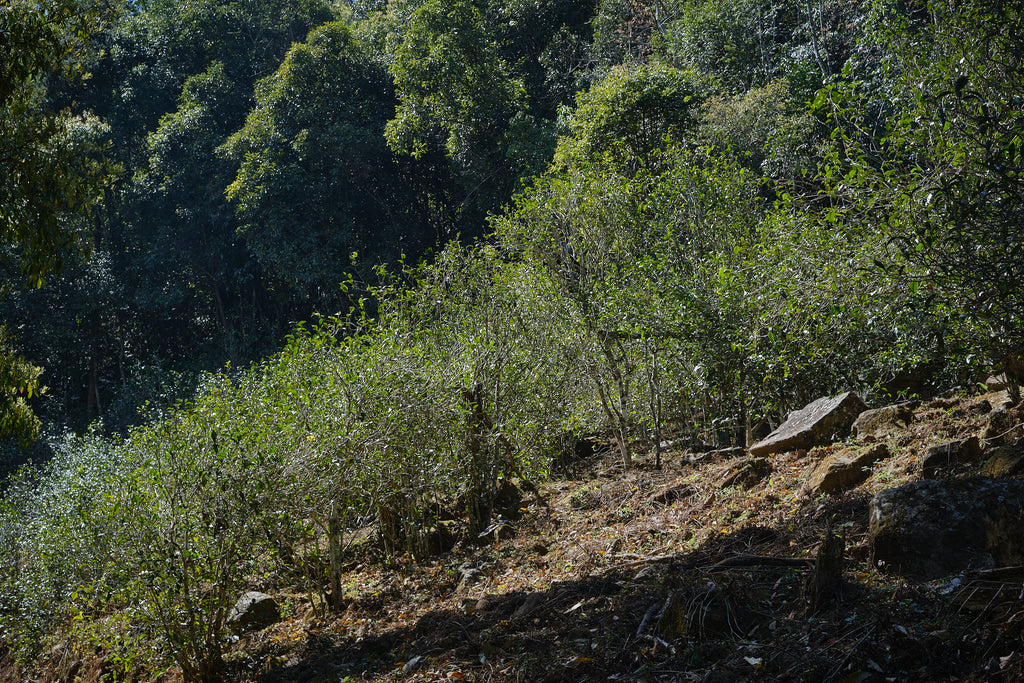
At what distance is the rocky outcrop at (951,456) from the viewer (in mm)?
5230

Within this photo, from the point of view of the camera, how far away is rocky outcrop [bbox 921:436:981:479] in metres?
5.23

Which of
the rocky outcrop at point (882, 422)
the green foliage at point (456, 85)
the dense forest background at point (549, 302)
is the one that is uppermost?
the green foliage at point (456, 85)

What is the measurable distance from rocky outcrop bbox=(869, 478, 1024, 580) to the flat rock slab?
2891 millimetres

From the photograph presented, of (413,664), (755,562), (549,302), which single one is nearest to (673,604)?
(755,562)

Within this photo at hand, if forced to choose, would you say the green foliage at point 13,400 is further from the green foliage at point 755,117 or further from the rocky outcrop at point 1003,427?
the green foliage at point 755,117

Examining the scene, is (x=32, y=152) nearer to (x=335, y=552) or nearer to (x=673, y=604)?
(x=335, y=552)

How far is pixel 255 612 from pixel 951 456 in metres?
6.03

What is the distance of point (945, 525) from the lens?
3969mm

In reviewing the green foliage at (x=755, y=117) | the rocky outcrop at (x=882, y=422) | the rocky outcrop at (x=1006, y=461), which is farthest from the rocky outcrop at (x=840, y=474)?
the green foliage at (x=755, y=117)

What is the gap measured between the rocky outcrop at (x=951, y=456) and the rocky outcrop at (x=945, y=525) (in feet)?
3.54

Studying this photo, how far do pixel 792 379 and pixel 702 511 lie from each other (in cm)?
229

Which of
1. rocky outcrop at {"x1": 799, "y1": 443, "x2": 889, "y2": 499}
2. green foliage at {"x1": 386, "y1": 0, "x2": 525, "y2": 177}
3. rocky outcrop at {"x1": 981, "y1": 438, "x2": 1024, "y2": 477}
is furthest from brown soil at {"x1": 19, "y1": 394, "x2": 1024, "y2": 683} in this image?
green foliage at {"x1": 386, "y1": 0, "x2": 525, "y2": 177}

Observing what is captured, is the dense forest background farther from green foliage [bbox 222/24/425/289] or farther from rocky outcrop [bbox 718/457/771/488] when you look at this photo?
green foliage [bbox 222/24/425/289]

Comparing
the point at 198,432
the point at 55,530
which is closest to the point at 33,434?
the point at 55,530
